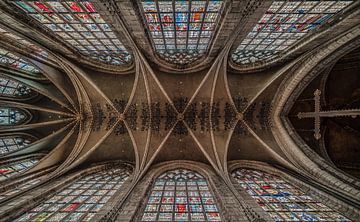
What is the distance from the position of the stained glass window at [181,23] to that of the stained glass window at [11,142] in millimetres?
10934

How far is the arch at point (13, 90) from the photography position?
39.7 feet

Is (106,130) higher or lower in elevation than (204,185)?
higher

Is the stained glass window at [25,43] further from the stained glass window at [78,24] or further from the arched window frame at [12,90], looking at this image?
the arched window frame at [12,90]

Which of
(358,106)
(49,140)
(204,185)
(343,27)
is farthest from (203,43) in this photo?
(49,140)

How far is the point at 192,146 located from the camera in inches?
544

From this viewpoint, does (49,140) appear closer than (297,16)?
No

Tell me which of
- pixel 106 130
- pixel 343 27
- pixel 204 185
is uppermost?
pixel 343 27

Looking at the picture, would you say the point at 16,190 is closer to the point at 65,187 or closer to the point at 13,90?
the point at 65,187

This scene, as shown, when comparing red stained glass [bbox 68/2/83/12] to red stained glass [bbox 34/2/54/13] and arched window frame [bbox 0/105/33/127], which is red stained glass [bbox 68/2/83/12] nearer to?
red stained glass [bbox 34/2/54/13]

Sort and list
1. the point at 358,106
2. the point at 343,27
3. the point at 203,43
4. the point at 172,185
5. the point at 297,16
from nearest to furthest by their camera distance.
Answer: the point at 343,27 < the point at 297,16 < the point at 203,43 < the point at 172,185 < the point at 358,106

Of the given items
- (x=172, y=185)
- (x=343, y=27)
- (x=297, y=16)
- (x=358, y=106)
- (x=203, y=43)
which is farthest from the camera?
(x=358, y=106)

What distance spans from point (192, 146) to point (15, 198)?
958 centimetres

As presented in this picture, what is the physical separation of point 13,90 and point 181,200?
42.4ft

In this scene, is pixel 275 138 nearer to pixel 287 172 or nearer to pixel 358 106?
pixel 287 172
